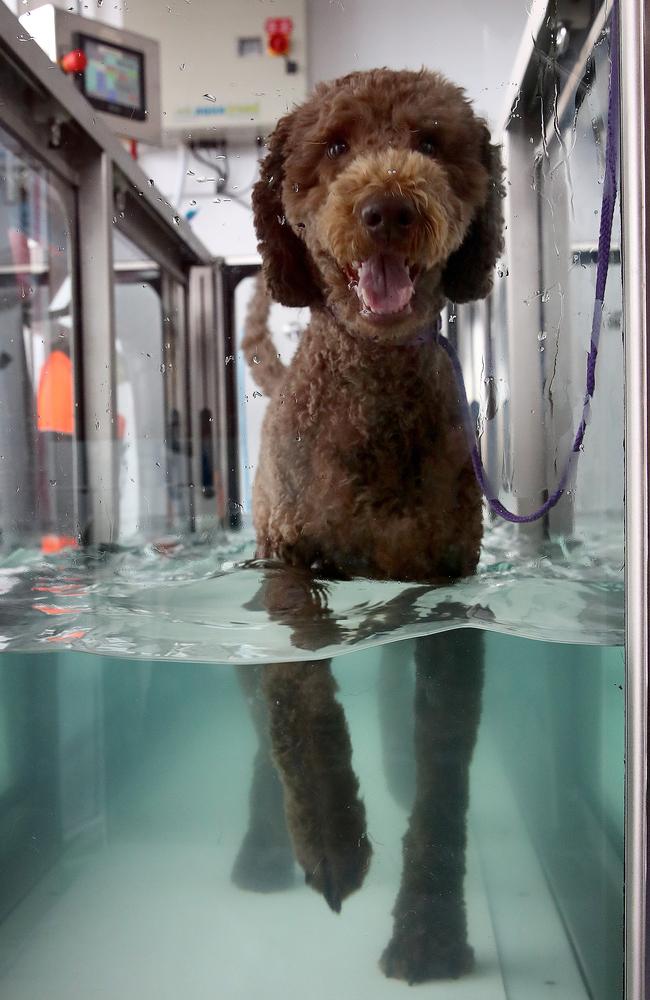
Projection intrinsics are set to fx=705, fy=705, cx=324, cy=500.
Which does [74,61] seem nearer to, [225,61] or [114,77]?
[114,77]

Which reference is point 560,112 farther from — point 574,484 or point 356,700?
point 356,700

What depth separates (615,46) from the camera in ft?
2.40

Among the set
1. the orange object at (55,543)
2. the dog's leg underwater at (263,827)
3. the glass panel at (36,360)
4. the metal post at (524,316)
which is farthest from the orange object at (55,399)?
the metal post at (524,316)

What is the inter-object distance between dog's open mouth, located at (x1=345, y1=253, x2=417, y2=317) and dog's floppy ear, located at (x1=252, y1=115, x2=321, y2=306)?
0.11 metres

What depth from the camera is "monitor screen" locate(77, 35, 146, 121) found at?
988 mm

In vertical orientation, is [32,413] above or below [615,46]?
below

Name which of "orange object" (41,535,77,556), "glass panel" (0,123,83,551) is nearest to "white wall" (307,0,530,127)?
"glass panel" (0,123,83,551)

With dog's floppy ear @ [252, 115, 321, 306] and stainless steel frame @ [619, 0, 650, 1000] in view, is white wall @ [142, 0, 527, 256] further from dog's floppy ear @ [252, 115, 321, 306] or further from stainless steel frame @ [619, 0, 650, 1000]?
stainless steel frame @ [619, 0, 650, 1000]

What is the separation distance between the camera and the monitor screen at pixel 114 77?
0.99m

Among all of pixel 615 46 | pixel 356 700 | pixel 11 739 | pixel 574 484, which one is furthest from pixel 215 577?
pixel 615 46

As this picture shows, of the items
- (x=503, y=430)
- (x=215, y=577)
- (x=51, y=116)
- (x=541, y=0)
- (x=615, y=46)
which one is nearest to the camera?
(x=615, y=46)

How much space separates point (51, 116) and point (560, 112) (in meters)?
0.80

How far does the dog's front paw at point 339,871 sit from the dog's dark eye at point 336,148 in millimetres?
983

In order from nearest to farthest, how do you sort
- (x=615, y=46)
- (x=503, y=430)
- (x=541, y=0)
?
(x=615, y=46) < (x=541, y=0) < (x=503, y=430)
